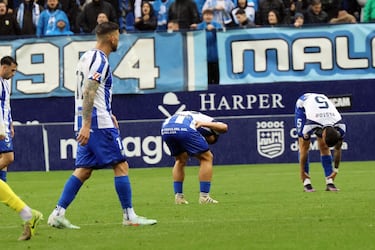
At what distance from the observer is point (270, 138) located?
87.2ft

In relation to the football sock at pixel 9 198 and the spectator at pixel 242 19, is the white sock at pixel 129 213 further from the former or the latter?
the spectator at pixel 242 19

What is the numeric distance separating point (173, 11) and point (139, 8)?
3.15 ft

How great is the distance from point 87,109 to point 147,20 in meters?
16.2

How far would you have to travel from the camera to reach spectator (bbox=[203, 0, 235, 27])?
91.2 ft

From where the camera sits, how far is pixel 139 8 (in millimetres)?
28391

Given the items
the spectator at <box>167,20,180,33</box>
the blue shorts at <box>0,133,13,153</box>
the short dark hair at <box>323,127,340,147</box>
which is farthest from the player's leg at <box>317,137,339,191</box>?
the spectator at <box>167,20,180,33</box>

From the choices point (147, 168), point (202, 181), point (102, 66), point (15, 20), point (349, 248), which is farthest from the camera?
point (15, 20)

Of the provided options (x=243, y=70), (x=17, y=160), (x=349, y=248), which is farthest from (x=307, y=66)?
(x=349, y=248)

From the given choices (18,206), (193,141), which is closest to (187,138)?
(193,141)

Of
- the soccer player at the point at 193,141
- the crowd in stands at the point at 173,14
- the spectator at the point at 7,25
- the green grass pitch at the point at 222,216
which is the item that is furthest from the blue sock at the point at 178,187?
the spectator at the point at 7,25

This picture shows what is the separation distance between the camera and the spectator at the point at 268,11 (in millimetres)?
27844

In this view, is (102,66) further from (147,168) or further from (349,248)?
(147,168)

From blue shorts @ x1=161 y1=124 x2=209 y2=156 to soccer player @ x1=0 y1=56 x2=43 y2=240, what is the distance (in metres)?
2.30

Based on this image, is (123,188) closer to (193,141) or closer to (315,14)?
(193,141)
